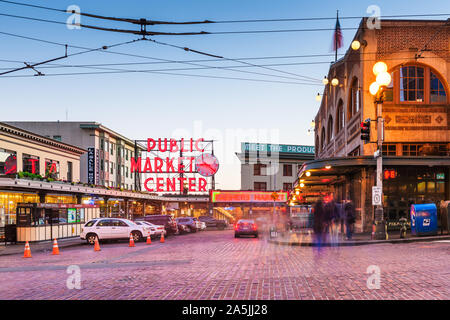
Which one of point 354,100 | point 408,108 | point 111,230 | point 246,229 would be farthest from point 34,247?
point 408,108

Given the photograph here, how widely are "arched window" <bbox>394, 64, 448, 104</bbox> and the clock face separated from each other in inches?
1380

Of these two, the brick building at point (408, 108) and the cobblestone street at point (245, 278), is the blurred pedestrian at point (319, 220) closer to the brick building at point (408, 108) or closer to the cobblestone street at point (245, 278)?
the cobblestone street at point (245, 278)

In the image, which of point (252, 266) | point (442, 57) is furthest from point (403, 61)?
point (252, 266)

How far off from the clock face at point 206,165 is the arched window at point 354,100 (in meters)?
30.3

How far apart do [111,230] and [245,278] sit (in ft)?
52.8

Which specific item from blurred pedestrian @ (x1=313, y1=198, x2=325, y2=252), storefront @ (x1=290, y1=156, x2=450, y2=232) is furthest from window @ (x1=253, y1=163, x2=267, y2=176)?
blurred pedestrian @ (x1=313, y1=198, x2=325, y2=252)

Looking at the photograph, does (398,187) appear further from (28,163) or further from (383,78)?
(28,163)

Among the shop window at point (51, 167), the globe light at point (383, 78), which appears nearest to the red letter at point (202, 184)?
the shop window at point (51, 167)

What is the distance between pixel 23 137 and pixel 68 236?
928cm

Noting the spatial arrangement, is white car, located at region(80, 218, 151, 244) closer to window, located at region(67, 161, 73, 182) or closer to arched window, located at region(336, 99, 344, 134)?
window, located at region(67, 161, 73, 182)

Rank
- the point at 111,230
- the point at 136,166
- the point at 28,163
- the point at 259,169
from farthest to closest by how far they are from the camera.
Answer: the point at 259,169 < the point at 136,166 < the point at 28,163 < the point at 111,230

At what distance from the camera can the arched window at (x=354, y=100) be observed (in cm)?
2694

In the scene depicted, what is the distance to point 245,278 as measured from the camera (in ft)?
32.8

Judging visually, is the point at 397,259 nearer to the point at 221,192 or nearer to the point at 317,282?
the point at 317,282
